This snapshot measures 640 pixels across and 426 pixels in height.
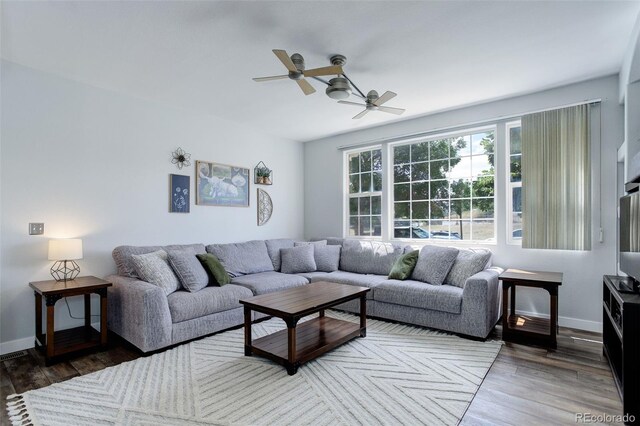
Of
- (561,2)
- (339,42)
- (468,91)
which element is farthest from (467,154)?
(339,42)

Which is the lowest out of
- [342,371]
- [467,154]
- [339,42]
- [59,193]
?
[342,371]

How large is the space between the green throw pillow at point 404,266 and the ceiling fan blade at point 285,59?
2.52 metres

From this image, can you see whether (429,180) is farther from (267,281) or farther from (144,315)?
(144,315)

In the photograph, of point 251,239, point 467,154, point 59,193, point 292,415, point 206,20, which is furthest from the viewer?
point 251,239

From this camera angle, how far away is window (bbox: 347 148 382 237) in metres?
5.20

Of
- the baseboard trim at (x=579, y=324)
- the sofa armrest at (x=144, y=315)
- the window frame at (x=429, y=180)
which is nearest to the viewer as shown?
the sofa armrest at (x=144, y=315)

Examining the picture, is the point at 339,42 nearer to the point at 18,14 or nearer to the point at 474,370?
the point at 18,14

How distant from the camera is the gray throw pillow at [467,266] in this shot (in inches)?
140

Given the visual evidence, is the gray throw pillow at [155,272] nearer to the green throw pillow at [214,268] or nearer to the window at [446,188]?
the green throw pillow at [214,268]

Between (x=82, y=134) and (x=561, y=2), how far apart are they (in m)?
4.36

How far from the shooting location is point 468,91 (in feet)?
12.1

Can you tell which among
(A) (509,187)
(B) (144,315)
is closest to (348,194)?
(A) (509,187)

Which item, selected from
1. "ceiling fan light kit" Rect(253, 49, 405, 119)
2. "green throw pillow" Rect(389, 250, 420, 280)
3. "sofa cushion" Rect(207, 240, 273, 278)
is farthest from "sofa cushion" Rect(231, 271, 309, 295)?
"ceiling fan light kit" Rect(253, 49, 405, 119)

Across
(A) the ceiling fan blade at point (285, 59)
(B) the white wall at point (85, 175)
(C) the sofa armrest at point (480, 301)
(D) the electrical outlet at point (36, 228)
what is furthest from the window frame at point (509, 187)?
(D) the electrical outlet at point (36, 228)
